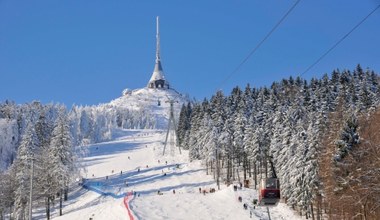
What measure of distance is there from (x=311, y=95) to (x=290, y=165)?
32.2 meters

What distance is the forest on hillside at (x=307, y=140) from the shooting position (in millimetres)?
43344

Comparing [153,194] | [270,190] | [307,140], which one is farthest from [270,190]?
[153,194]

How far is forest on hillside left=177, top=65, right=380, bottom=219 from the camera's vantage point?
43.3 meters

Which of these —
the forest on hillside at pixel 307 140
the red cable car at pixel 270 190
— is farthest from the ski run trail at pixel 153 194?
the red cable car at pixel 270 190

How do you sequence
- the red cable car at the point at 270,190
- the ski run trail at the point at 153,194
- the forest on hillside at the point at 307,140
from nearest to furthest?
the red cable car at the point at 270,190, the forest on hillside at the point at 307,140, the ski run trail at the point at 153,194

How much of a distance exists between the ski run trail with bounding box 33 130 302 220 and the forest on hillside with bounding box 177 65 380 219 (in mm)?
4387

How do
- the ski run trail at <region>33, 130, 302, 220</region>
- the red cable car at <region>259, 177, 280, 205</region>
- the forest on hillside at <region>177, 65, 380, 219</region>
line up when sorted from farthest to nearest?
the ski run trail at <region>33, 130, 302, 220</region>, the forest on hillside at <region>177, 65, 380, 219</region>, the red cable car at <region>259, 177, 280, 205</region>

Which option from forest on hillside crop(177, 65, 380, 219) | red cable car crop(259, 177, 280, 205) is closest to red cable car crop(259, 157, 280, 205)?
red cable car crop(259, 177, 280, 205)

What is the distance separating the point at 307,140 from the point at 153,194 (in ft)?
86.4

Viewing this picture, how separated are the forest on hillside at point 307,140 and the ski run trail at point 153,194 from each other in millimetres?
4387

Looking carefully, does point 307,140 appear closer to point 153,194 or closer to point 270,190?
point 153,194

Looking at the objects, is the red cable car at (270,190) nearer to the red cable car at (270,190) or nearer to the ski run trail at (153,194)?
the red cable car at (270,190)

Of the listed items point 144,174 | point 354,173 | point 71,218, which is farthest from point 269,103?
point 354,173

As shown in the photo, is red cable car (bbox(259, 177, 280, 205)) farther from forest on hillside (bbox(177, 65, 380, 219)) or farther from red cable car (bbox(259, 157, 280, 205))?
forest on hillside (bbox(177, 65, 380, 219))
